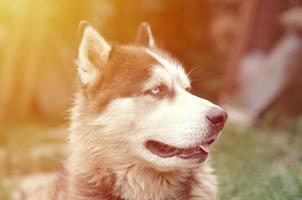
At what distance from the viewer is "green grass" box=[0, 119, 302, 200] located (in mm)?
5574

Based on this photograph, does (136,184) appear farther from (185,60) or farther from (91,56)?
(185,60)

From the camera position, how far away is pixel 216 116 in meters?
4.15

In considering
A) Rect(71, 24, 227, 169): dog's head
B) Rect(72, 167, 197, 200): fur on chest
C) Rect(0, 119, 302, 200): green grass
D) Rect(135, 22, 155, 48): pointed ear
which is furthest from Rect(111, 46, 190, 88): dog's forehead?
Rect(0, 119, 302, 200): green grass

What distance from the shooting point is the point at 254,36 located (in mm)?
11125

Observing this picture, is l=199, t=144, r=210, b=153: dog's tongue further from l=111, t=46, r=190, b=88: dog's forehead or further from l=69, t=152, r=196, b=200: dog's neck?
l=111, t=46, r=190, b=88: dog's forehead

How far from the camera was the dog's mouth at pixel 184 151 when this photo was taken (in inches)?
167

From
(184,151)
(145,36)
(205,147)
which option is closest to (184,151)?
(184,151)

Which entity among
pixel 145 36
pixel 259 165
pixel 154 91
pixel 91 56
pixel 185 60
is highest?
pixel 185 60

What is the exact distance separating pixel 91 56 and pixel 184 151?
32.0 inches

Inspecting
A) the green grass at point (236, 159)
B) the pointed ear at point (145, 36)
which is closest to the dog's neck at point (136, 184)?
the pointed ear at point (145, 36)

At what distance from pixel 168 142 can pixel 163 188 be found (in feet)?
0.96

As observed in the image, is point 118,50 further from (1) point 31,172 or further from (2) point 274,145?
(2) point 274,145

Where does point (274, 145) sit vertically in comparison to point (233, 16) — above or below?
below

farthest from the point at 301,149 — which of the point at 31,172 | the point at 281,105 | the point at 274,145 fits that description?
the point at 31,172
